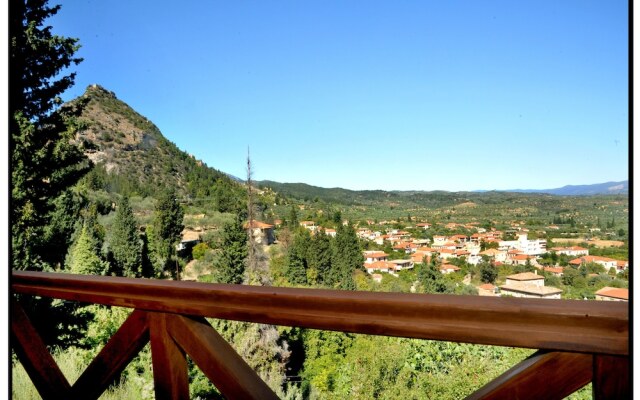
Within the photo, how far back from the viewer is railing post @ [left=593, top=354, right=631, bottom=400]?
544 mm

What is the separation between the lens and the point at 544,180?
11.1 meters

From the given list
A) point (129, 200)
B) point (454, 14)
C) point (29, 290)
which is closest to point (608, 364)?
point (29, 290)

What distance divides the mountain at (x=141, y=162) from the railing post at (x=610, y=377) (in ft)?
80.9

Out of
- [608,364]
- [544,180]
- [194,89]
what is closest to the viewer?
[608,364]

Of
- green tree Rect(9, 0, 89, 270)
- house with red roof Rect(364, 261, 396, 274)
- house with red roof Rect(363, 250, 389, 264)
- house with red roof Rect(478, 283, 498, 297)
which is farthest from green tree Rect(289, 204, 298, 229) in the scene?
green tree Rect(9, 0, 89, 270)

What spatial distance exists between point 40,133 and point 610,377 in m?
10.2

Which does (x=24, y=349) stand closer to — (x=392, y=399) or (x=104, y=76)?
(x=392, y=399)

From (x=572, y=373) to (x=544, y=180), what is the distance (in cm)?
1214

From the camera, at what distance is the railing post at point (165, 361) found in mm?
840

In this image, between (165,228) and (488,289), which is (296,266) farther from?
(488,289)

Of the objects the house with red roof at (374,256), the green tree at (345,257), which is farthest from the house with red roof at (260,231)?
the house with red roof at (374,256)

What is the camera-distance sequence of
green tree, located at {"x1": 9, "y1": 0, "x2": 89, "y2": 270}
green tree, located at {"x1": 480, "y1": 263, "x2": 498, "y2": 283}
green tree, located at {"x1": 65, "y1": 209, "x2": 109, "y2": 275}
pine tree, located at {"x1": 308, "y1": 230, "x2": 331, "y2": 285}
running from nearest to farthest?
1. green tree, located at {"x1": 9, "y1": 0, "x2": 89, "y2": 270}
2. green tree, located at {"x1": 480, "y1": 263, "x2": 498, "y2": 283}
3. green tree, located at {"x1": 65, "y1": 209, "x2": 109, "y2": 275}
4. pine tree, located at {"x1": 308, "y1": 230, "x2": 331, "y2": 285}

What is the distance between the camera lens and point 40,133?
833 centimetres

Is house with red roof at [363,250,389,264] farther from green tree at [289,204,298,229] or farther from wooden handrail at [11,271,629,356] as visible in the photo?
wooden handrail at [11,271,629,356]
